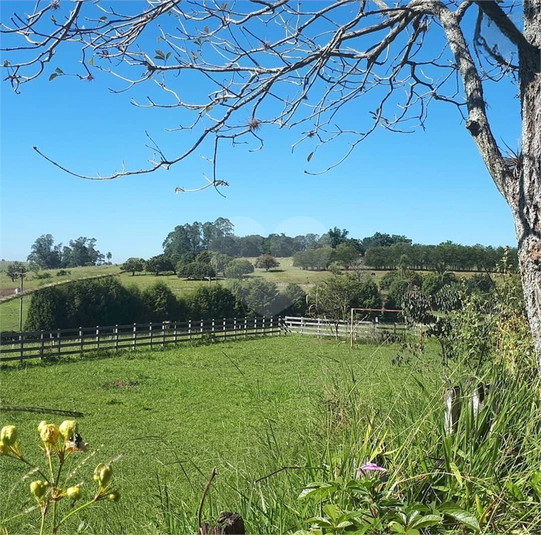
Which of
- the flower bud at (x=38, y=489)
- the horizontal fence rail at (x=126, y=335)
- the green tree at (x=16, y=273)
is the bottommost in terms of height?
the horizontal fence rail at (x=126, y=335)

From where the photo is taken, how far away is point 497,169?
1918mm

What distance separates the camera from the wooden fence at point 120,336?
14.8 m

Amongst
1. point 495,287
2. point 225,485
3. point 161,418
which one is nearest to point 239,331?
point 161,418

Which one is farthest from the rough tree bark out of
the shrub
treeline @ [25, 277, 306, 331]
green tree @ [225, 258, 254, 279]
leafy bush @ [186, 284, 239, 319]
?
leafy bush @ [186, 284, 239, 319]

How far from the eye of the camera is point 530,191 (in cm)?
176

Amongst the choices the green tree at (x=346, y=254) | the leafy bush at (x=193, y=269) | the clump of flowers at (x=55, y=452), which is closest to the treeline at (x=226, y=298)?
the green tree at (x=346, y=254)

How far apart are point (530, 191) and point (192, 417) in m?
7.98

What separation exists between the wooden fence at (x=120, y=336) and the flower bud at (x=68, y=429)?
532 inches

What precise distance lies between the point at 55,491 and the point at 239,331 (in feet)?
70.7

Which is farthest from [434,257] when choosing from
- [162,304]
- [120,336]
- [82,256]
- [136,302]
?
[120,336]

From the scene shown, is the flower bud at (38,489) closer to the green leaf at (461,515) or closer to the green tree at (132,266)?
the green tree at (132,266)

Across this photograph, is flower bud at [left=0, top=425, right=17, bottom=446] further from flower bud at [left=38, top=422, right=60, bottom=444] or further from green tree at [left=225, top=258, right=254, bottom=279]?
Result: green tree at [left=225, top=258, right=254, bottom=279]

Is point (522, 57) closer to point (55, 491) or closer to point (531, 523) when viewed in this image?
point (531, 523)

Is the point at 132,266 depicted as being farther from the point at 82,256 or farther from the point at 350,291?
the point at 350,291
